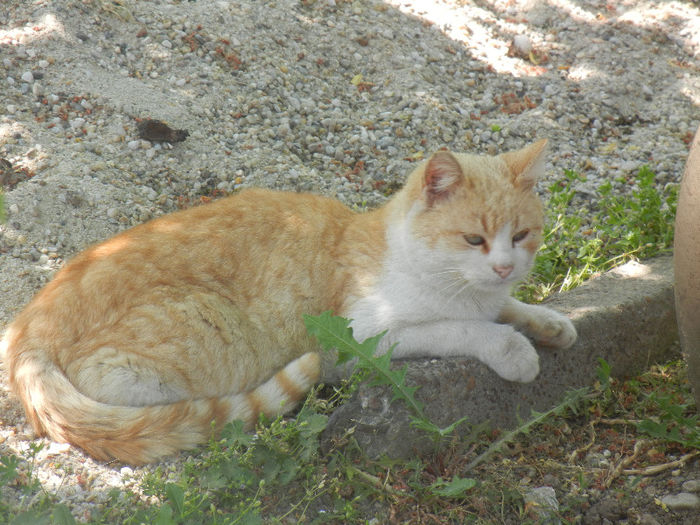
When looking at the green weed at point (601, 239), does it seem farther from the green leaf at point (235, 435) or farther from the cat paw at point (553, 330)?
the green leaf at point (235, 435)

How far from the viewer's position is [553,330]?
3389 mm

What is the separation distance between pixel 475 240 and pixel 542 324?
21.9 inches

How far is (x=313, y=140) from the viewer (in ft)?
17.1

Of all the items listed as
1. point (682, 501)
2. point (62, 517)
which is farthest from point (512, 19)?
point (62, 517)

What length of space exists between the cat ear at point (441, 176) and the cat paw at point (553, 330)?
754mm

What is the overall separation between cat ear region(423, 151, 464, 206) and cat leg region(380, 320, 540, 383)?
1.88ft

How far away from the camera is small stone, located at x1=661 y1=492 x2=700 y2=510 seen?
9.43 feet

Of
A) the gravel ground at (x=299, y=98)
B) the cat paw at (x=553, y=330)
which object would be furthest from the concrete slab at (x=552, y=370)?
the gravel ground at (x=299, y=98)

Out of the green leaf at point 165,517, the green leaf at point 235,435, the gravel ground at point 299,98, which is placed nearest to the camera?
the green leaf at point 165,517

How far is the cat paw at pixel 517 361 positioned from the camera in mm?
3139

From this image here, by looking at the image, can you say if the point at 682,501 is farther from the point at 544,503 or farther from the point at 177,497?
the point at 177,497

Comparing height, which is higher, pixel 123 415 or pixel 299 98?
pixel 299 98

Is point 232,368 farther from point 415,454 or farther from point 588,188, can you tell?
point 588,188

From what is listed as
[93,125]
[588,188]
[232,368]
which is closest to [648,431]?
[232,368]
